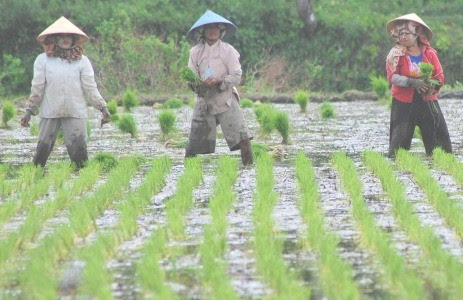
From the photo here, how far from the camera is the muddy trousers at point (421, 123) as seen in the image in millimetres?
9875

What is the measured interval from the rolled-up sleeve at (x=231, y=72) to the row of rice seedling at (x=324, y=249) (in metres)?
1.52

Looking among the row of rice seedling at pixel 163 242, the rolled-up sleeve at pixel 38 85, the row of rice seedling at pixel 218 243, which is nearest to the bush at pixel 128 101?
the rolled-up sleeve at pixel 38 85

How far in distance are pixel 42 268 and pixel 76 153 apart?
172 inches

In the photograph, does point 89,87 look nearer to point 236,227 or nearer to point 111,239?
point 236,227

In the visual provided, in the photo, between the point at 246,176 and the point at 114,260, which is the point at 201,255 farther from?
the point at 246,176

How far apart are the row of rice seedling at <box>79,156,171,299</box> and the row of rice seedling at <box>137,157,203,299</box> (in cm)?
16

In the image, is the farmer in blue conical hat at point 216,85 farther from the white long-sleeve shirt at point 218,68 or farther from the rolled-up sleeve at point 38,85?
the rolled-up sleeve at point 38,85

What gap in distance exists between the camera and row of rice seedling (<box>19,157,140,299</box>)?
4.75m

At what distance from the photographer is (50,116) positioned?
9.14m

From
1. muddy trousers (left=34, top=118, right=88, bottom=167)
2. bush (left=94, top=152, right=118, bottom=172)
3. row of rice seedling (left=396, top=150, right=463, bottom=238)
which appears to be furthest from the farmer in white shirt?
row of rice seedling (left=396, top=150, right=463, bottom=238)

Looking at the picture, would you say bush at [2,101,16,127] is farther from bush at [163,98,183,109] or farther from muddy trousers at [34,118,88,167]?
muddy trousers at [34,118,88,167]

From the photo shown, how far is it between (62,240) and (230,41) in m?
17.1

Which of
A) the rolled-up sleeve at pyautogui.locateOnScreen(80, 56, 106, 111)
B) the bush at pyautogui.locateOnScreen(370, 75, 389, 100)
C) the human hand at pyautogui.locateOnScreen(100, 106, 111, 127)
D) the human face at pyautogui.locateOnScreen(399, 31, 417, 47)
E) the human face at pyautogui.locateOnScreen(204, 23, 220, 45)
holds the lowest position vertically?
the bush at pyautogui.locateOnScreen(370, 75, 389, 100)

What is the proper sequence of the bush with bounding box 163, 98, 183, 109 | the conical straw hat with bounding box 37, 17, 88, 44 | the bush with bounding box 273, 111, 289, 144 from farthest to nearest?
the bush with bounding box 163, 98, 183, 109 < the bush with bounding box 273, 111, 289, 144 < the conical straw hat with bounding box 37, 17, 88, 44
